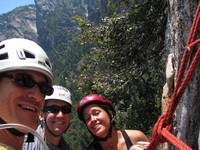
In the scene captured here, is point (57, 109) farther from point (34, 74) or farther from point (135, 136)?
point (34, 74)

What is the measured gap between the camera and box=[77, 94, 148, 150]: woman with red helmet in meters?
3.87

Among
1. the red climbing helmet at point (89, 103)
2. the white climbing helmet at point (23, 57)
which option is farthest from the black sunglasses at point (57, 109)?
the white climbing helmet at point (23, 57)

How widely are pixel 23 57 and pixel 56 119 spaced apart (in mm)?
2118

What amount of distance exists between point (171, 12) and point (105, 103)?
5.10ft

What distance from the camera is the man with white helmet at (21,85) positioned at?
6.98ft

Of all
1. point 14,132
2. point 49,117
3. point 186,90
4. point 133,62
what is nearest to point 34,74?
point 14,132

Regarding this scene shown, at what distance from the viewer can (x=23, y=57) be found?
2.31 m

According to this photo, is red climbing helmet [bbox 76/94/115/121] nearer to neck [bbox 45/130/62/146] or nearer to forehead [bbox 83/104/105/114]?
forehead [bbox 83/104/105/114]

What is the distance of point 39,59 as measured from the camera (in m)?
2.37

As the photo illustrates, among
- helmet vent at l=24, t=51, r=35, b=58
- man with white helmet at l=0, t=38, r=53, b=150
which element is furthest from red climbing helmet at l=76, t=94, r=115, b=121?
helmet vent at l=24, t=51, r=35, b=58

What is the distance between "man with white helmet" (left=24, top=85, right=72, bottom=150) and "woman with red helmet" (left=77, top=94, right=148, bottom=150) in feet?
1.23

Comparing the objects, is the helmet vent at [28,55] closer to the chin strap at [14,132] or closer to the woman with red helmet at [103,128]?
the chin strap at [14,132]

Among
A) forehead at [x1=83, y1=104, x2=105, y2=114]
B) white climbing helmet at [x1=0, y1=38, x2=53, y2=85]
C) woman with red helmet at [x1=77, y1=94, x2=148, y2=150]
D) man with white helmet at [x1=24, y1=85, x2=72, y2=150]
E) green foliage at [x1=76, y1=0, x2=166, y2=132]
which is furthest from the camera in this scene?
green foliage at [x1=76, y1=0, x2=166, y2=132]

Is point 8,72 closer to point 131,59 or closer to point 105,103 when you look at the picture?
point 105,103
